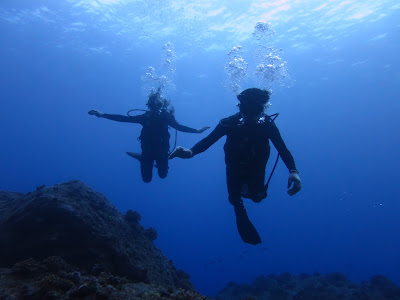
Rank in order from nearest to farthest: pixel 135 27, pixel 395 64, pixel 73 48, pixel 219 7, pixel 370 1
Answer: pixel 370 1 < pixel 219 7 < pixel 135 27 < pixel 395 64 < pixel 73 48

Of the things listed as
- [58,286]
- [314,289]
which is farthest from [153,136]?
[314,289]

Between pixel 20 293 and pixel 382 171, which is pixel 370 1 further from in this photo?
pixel 382 171

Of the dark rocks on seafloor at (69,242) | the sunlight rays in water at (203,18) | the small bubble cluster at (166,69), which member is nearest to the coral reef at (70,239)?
the dark rocks on seafloor at (69,242)

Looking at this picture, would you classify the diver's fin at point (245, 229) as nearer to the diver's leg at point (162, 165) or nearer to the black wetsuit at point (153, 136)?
the black wetsuit at point (153, 136)

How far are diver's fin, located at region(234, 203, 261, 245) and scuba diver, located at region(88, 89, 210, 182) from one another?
5035mm

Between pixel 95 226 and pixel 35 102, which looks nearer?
pixel 95 226

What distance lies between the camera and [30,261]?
14.1ft

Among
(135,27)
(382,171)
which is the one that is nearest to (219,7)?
(135,27)

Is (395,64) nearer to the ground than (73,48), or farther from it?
nearer to the ground

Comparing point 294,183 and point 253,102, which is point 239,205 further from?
point 253,102

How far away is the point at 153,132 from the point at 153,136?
6.1 inches

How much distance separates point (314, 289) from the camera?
17469mm

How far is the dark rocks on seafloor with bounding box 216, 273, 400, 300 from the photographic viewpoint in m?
16.5

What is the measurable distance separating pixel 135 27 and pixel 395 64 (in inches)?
1334
